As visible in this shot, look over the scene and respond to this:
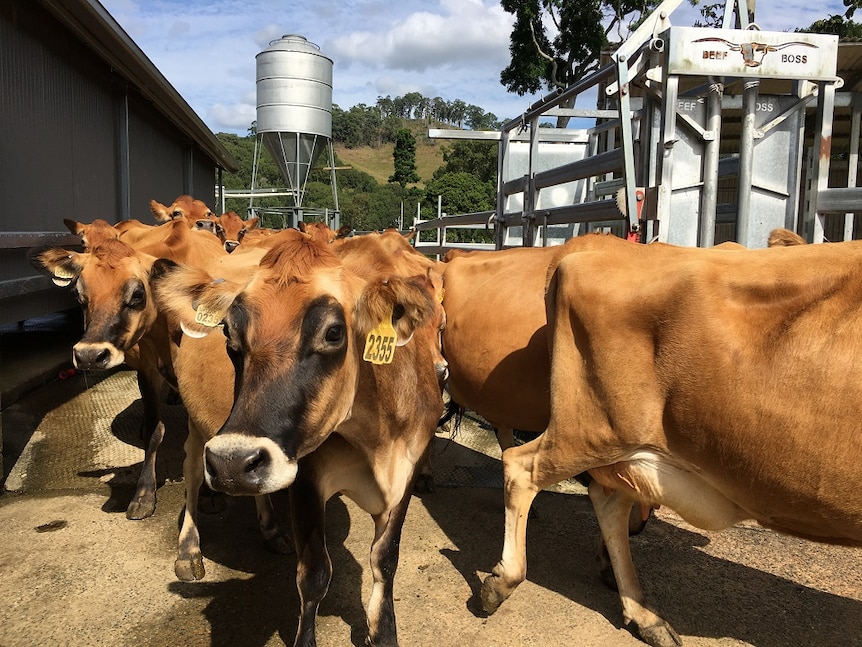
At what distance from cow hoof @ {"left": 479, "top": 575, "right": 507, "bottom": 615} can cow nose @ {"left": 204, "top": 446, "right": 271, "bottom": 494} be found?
1.56 m

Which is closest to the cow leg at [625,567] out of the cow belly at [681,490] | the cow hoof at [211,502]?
the cow belly at [681,490]

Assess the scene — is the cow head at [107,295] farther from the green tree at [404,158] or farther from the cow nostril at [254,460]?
the green tree at [404,158]

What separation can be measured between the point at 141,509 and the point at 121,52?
21.2ft

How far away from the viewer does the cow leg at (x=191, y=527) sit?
11.6 ft

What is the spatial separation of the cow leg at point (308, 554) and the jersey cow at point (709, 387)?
866 mm

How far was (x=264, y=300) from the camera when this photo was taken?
2365mm

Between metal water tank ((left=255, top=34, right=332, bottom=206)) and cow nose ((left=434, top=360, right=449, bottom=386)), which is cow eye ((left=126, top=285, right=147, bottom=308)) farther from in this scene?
metal water tank ((left=255, top=34, right=332, bottom=206))

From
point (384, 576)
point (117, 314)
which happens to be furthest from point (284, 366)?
point (117, 314)

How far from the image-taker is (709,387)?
2391 millimetres

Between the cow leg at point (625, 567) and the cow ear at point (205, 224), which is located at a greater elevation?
the cow ear at point (205, 224)

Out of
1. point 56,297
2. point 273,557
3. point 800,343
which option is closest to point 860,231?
point 800,343

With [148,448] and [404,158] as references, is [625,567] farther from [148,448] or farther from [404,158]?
[404,158]

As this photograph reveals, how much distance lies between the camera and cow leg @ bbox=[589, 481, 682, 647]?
3016 mm

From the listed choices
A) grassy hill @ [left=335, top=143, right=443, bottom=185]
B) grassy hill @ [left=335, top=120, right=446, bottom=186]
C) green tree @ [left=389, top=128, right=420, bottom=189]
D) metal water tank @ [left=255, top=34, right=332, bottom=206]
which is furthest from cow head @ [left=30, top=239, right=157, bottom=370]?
grassy hill @ [left=335, top=143, right=443, bottom=185]
